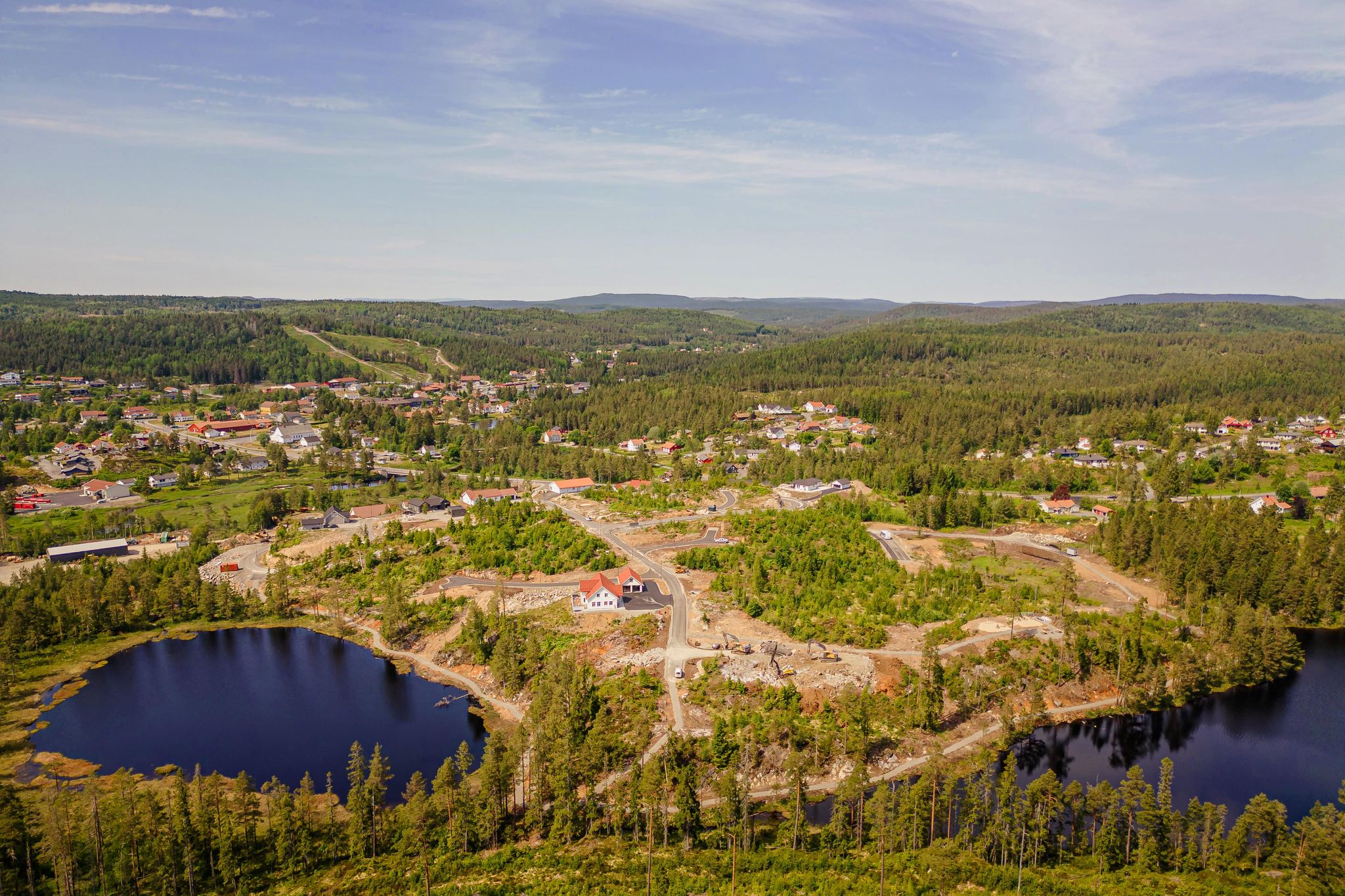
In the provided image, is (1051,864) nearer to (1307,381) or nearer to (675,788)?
(675,788)

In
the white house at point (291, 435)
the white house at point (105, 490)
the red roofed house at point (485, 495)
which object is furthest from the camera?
the white house at point (291, 435)

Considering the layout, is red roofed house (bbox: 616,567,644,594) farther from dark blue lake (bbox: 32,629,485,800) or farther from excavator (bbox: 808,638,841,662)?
dark blue lake (bbox: 32,629,485,800)

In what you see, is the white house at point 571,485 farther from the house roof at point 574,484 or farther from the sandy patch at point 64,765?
the sandy patch at point 64,765

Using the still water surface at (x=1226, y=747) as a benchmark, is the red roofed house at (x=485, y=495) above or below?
above

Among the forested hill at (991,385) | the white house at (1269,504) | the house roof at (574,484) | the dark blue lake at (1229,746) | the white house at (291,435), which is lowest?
the dark blue lake at (1229,746)

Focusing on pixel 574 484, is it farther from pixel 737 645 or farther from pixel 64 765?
pixel 64 765

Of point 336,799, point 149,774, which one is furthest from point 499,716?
point 149,774

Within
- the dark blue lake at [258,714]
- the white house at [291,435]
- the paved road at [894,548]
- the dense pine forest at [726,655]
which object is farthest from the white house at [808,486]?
the white house at [291,435]
